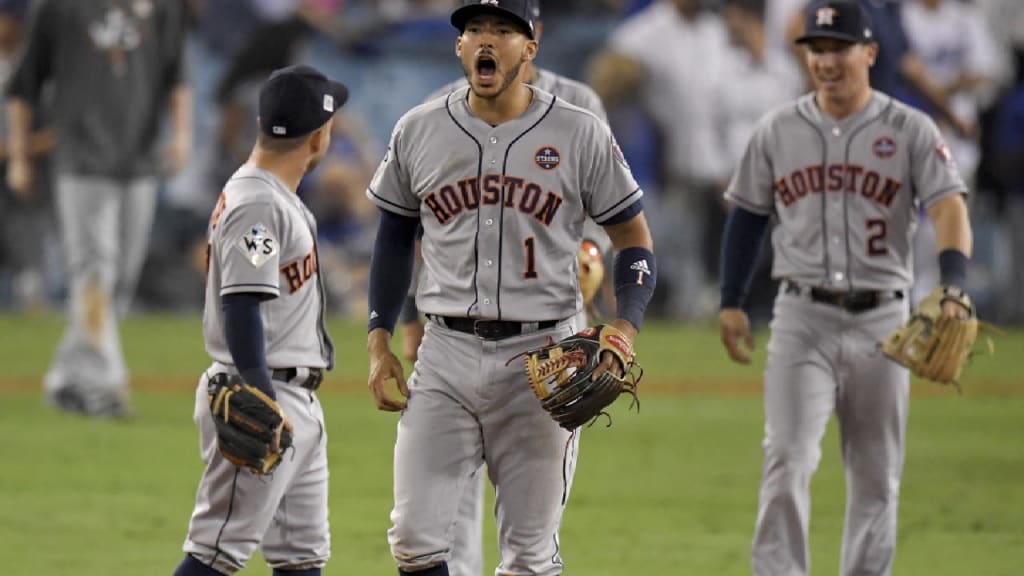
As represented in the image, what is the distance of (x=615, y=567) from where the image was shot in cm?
672

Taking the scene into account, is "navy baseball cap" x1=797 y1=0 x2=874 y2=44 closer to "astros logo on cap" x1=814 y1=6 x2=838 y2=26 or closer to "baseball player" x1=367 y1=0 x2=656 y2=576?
"astros logo on cap" x1=814 y1=6 x2=838 y2=26

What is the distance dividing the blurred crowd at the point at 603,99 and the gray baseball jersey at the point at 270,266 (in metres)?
11.1

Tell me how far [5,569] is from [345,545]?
135 cm

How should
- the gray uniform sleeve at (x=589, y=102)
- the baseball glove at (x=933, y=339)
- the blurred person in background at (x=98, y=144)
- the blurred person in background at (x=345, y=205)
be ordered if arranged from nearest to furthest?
1. the baseball glove at (x=933, y=339)
2. the gray uniform sleeve at (x=589, y=102)
3. the blurred person in background at (x=98, y=144)
4. the blurred person in background at (x=345, y=205)

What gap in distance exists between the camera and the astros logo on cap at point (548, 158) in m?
4.97

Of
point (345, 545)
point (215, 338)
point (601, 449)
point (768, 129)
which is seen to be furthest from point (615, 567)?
point (601, 449)

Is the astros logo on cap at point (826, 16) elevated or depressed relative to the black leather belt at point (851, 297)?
elevated

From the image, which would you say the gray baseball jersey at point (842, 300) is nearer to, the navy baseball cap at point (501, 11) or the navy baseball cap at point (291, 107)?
the navy baseball cap at point (501, 11)

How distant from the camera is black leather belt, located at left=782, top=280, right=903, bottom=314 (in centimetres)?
618

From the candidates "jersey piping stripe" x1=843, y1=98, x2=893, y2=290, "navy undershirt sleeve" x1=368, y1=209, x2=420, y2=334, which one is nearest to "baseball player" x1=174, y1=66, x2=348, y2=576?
"navy undershirt sleeve" x1=368, y1=209, x2=420, y2=334

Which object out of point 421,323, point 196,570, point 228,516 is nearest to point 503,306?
point 421,323

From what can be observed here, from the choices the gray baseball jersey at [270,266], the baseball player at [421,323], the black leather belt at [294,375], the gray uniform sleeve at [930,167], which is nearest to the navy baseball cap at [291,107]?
the gray baseball jersey at [270,266]

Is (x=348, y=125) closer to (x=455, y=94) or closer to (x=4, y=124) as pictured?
(x=4, y=124)

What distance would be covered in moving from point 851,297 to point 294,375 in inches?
83.2
